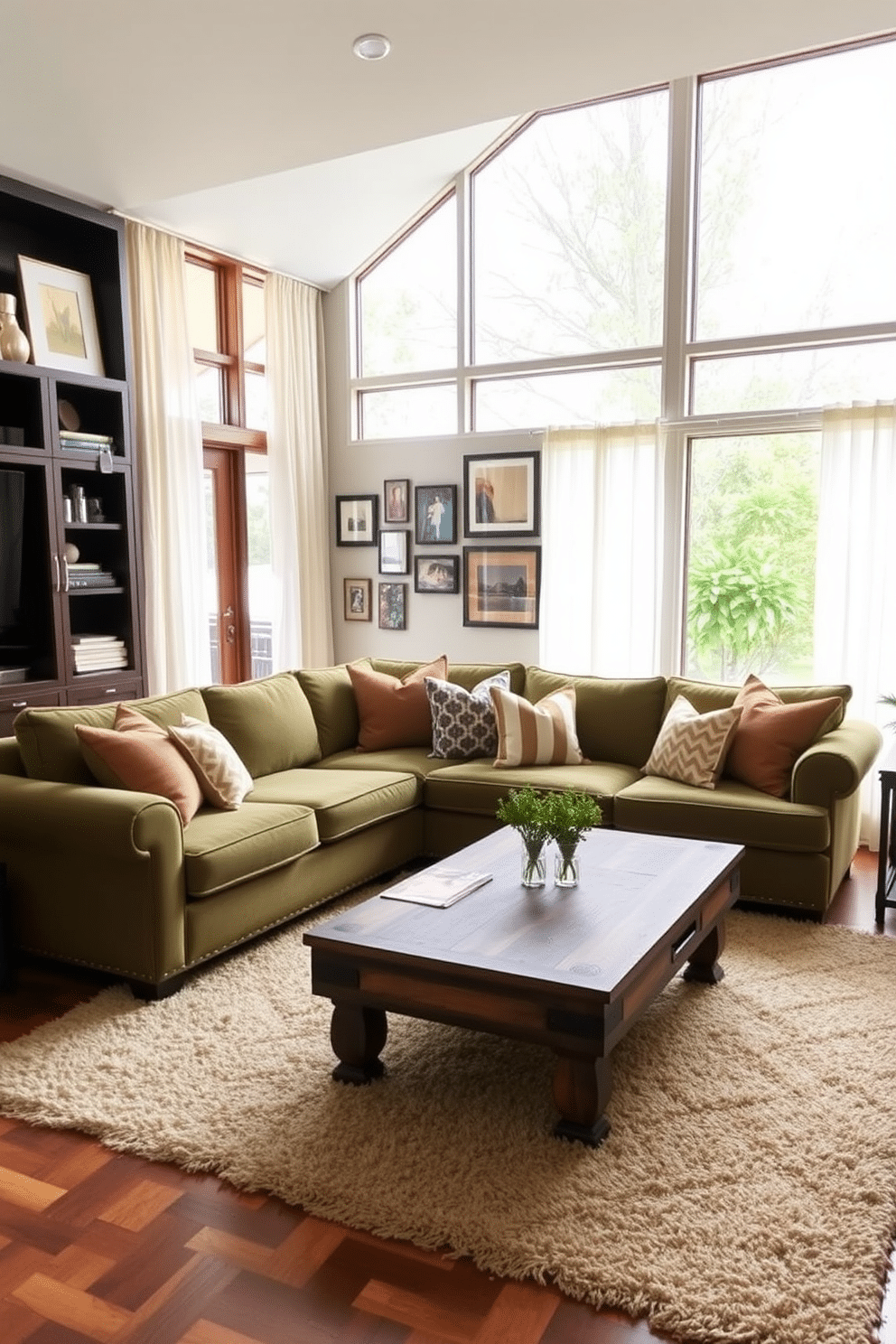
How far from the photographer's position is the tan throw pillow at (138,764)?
3.52 metres

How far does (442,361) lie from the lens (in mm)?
6609

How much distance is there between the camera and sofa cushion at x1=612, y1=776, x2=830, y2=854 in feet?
13.0

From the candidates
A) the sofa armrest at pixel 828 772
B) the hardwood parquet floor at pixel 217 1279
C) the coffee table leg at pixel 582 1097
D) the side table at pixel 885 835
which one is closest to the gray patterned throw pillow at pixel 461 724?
the sofa armrest at pixel 828 772

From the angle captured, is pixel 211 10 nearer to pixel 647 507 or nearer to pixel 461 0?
pixel 461 0

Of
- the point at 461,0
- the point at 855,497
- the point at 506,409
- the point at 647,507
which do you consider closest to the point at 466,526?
the point at 506,409

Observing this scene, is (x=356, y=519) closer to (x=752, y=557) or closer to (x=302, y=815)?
(x=752, y=557)

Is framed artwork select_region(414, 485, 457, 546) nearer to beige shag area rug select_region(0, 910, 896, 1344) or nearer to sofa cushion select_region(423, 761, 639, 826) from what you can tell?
sofa cushion select_region(423, 761, 639, 826)

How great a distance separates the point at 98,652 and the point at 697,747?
292 centimetres

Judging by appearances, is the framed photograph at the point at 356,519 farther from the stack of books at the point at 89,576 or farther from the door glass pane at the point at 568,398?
the stack of books at the point at 89,576

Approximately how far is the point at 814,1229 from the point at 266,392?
18.4 ft

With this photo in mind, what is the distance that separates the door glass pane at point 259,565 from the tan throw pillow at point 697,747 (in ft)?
10.0

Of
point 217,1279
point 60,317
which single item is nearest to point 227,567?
point 60,317

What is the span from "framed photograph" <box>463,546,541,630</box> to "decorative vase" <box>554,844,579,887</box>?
323 cm

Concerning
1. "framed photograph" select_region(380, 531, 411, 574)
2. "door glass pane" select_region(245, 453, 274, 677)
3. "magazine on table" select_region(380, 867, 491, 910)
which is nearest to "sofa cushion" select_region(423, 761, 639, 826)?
"magazine on table" select_region(380, 867, 491, 910)
